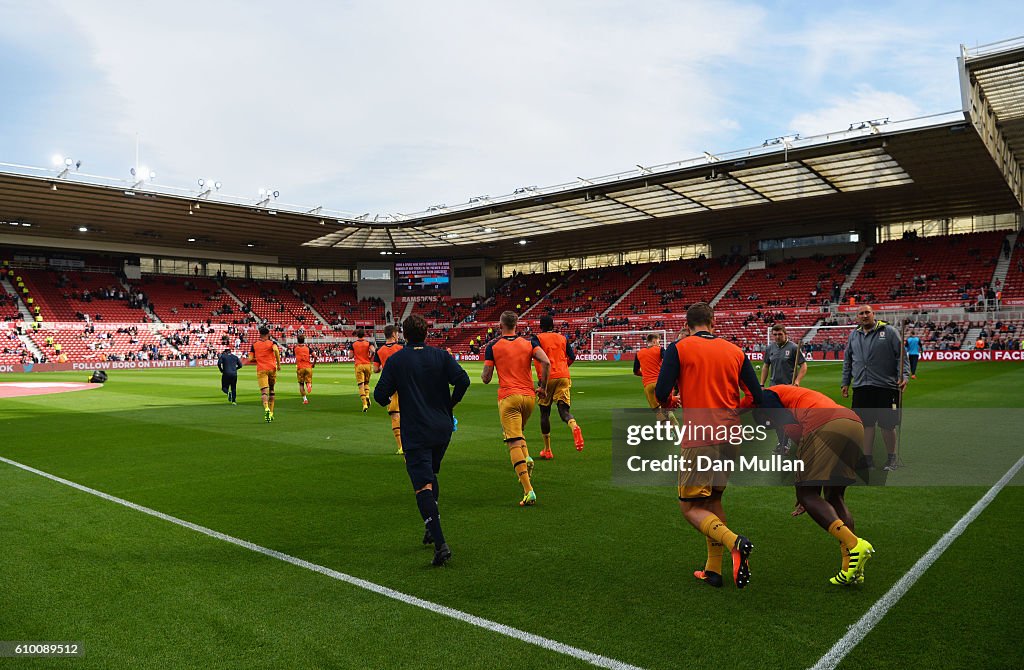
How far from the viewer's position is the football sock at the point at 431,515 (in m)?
5.60

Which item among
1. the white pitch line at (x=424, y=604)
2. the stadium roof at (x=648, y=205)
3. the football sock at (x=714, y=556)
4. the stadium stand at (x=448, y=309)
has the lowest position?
the white pitch line at (x=424, y=604)

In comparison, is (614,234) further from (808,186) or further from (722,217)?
(808,186)

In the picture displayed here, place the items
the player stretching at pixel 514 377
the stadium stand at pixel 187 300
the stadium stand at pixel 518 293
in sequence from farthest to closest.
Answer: the stadium stand at pixel 518 293 → the stadium stand at pixel 187 300 → the player stretching at pixel 514 377

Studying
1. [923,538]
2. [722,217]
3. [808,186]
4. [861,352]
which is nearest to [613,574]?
[923,538]

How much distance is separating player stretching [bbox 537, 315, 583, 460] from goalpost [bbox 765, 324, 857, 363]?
3417 cm

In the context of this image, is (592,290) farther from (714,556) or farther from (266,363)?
(714,556)

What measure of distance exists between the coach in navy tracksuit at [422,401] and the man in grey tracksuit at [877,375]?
5.69 meters

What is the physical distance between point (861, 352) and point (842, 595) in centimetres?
507

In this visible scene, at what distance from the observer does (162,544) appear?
6285 mm

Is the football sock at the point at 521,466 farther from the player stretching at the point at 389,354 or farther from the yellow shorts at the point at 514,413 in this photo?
the player stretching at the point at 389,354

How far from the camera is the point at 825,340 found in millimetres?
45844

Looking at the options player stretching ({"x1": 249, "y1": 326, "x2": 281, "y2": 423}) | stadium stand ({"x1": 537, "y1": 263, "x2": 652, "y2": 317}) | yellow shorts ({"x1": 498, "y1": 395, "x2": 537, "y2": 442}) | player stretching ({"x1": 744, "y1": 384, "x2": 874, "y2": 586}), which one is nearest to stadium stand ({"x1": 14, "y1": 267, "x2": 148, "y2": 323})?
stadium stand ({"x1": 537, "y1": 263, "x2": 652, "y2": 317})

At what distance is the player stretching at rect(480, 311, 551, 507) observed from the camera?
7.71 metres

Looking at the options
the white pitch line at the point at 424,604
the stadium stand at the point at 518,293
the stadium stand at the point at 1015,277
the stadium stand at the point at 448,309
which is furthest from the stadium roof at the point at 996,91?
the stadium stand at the point at 448,309
